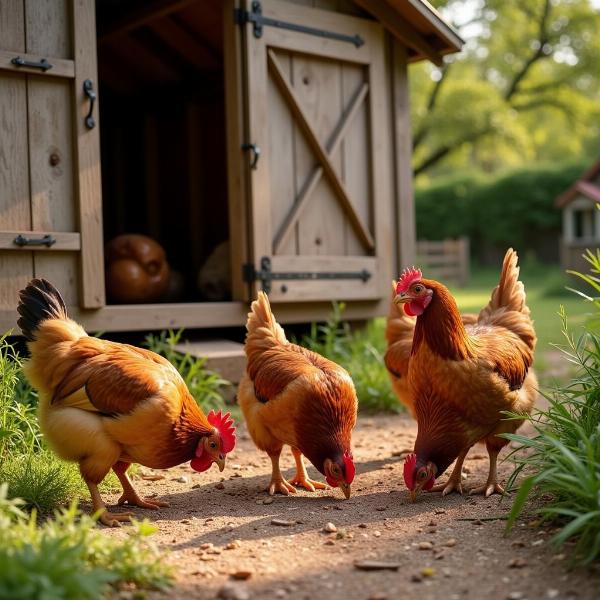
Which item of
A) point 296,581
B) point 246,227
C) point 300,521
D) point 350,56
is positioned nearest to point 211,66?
point 350,56

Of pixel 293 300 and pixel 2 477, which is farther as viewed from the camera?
pixel 293 300

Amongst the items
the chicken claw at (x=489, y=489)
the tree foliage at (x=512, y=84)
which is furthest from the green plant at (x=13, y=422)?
the tree foliage at (x=512, y=84)

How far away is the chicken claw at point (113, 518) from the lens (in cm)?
355

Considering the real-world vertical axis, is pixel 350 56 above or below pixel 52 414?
above

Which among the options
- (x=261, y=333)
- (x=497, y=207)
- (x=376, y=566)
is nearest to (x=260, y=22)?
(x=261, y=333)

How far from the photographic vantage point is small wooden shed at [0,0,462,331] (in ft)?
17.8

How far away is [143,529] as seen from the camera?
9.66ft

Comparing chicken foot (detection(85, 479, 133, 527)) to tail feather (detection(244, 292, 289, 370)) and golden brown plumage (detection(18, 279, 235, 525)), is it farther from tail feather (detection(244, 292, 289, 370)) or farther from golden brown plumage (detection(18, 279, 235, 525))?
tail feather (detection(244, 292, 289, 370))

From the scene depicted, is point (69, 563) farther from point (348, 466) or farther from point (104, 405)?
point (348, 466)

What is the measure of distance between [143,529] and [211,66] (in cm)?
687

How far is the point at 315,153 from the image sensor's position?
23.4 feet

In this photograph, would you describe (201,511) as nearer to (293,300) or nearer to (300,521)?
(300,521)

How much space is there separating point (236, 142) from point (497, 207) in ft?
75.7

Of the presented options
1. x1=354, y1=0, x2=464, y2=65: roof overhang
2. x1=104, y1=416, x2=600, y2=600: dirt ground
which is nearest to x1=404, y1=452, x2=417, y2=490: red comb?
x1=104, y1=416, x2=600, y2=600: dirt ground
